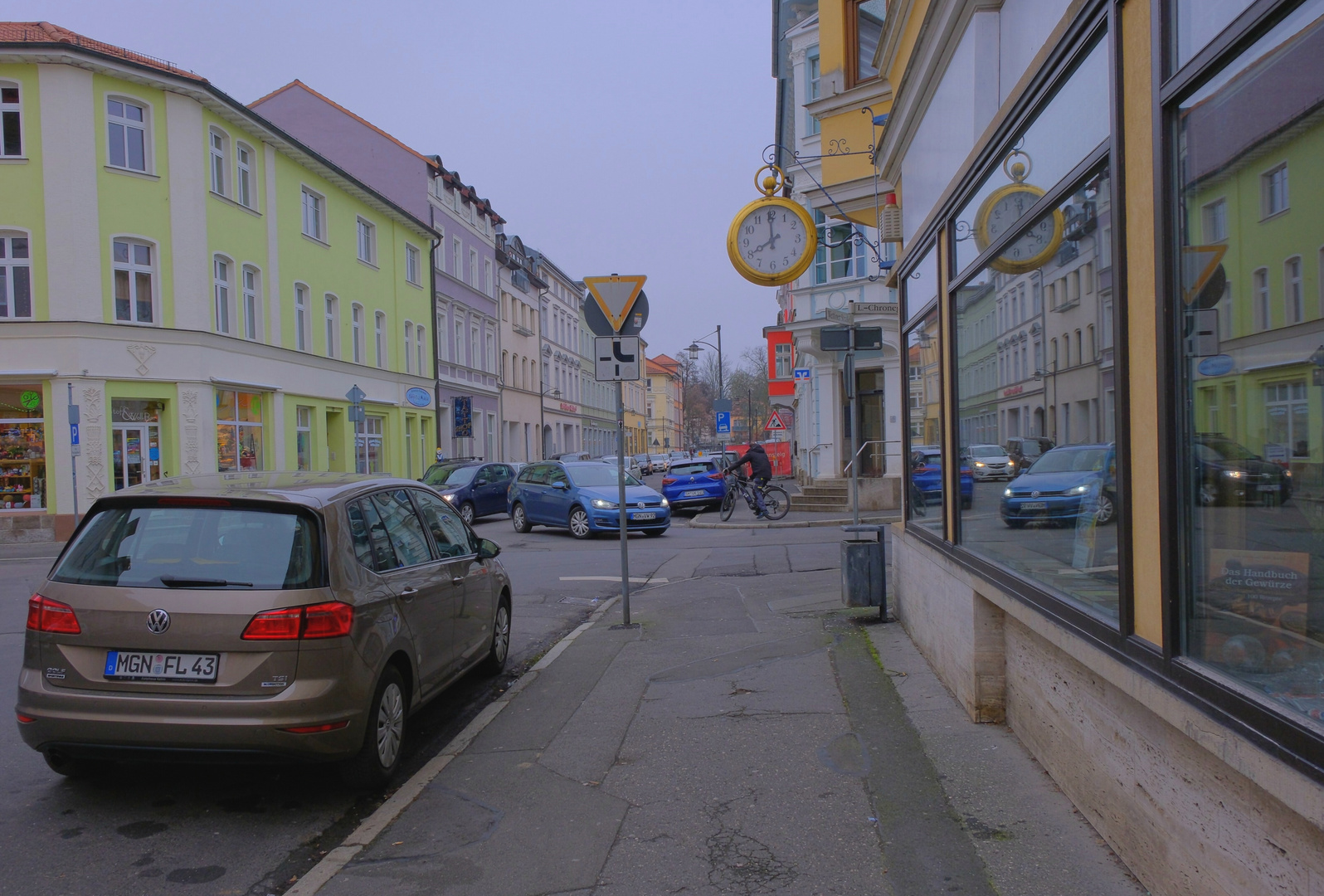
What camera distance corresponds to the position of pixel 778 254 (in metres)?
13.4

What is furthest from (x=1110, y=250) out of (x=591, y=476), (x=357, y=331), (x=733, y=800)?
(x=357, y=331)

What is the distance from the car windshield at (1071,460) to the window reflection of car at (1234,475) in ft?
2.64

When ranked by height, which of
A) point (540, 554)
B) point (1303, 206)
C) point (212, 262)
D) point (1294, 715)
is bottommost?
point (540, 554)

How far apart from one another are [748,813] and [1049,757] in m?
1.42

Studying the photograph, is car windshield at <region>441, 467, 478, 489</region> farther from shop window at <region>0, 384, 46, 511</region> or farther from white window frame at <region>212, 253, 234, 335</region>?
shop window at <region>0, 384, 46, 511</region>

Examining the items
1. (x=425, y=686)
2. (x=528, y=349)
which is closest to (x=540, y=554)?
(x=425, y=686)

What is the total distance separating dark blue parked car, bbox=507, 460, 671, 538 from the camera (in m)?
19.6

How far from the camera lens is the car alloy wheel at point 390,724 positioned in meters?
4.98

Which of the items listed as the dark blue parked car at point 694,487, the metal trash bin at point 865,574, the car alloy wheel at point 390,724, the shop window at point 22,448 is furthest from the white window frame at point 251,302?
the car alloy wheel at point 390,724

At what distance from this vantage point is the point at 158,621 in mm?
4477

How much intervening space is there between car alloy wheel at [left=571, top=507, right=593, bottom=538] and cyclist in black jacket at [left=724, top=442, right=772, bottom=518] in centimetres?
391

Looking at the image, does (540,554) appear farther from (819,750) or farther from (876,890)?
(876,890)

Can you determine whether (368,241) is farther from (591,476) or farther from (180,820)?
(180,820)

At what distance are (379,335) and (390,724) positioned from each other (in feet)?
105
